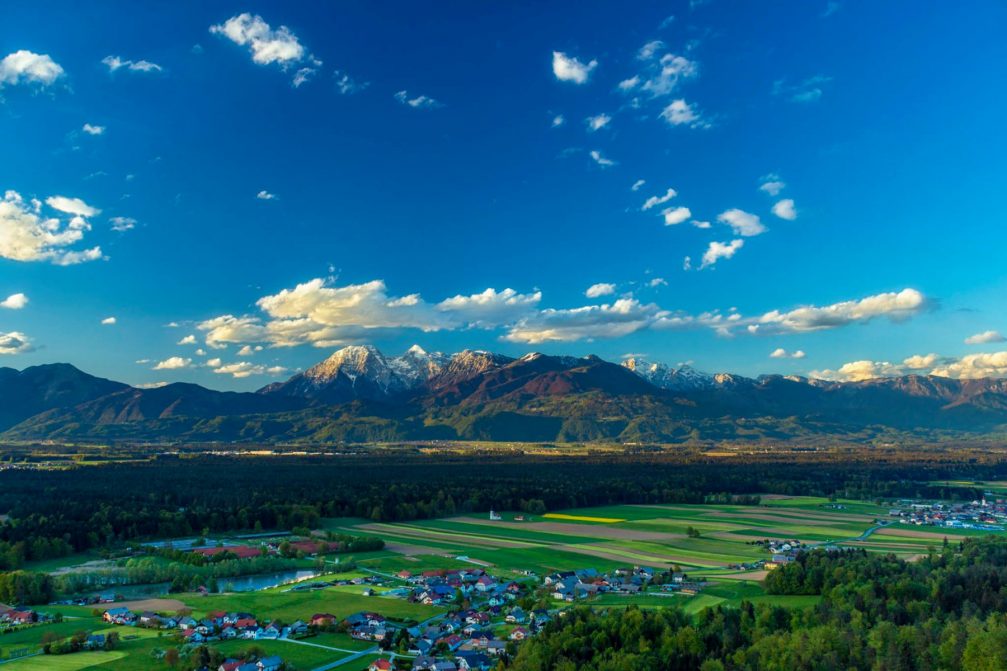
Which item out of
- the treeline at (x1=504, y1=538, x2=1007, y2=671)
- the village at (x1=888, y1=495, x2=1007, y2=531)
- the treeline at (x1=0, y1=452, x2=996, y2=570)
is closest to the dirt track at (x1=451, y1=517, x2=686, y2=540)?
the treeline at (x1=0, y1=452, x2=996, y2=570)

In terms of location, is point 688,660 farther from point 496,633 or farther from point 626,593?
point 626,593

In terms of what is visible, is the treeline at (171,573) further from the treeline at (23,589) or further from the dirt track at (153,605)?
the dirt track at (153,605)

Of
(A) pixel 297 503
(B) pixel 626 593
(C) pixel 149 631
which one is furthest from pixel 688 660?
(A) pixel 297 503

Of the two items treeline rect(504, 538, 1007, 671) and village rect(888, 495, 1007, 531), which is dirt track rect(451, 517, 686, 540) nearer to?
treeline rect(504, 538, 1007, 671)

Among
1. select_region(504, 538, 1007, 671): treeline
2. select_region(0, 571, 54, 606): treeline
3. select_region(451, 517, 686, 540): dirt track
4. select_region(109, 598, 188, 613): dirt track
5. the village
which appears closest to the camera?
select_region(504, 538, 1007, 671): treeline

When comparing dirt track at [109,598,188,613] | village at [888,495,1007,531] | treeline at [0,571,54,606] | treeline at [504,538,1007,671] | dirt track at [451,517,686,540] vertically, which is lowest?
dirt track at [109,598,188,613]
